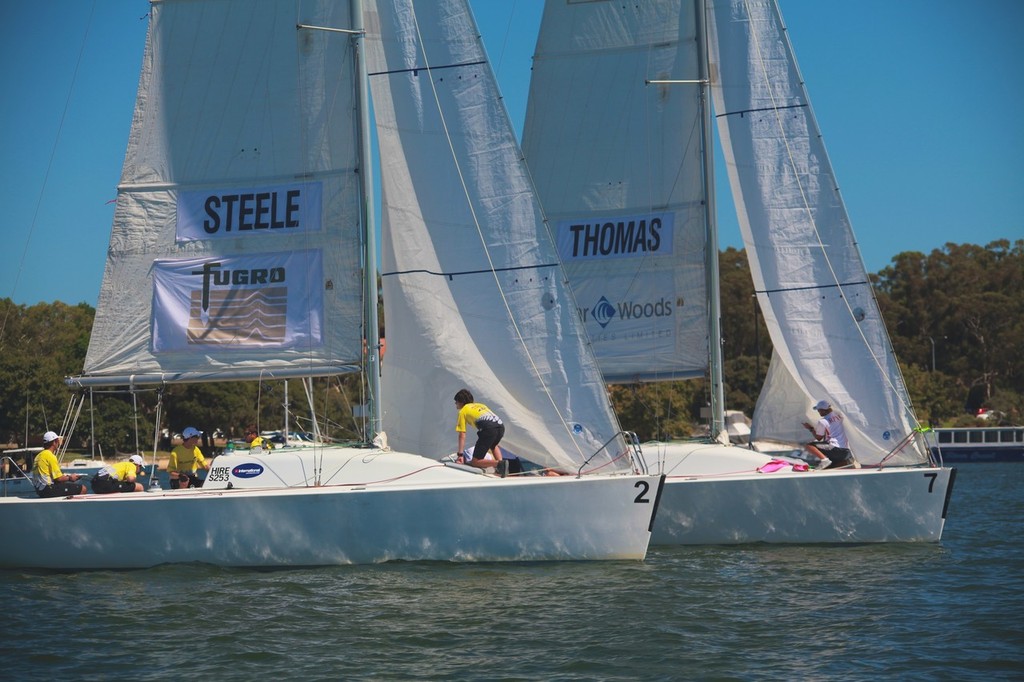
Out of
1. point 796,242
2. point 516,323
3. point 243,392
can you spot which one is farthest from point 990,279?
point 516,323

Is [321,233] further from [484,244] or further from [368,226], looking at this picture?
[484,244]

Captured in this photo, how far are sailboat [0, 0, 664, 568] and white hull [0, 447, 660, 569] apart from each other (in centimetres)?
71

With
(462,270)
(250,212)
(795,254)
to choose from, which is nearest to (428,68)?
(462,270)

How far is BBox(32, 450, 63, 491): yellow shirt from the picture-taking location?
1546 cm

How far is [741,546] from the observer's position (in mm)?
17219

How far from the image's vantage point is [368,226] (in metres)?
16.2

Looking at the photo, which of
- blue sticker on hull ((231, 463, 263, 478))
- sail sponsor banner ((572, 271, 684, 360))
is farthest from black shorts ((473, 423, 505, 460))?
sail sponsor banner ((572, 271, 684, 360))

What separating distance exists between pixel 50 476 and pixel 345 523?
12.2ft

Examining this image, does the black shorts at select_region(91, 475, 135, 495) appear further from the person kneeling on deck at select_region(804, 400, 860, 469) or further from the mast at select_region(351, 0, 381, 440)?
the person kneeling on deck at select_region(804, 400, 860, 469)

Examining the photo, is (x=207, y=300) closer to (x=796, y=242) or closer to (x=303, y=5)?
(x=303, y=5)

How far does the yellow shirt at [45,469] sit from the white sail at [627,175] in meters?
8.55

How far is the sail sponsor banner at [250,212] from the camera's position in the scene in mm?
16250

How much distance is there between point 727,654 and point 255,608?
15.5ft

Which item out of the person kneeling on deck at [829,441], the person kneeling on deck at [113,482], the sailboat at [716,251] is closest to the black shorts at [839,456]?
the person kneeling on deck at [829,441]
